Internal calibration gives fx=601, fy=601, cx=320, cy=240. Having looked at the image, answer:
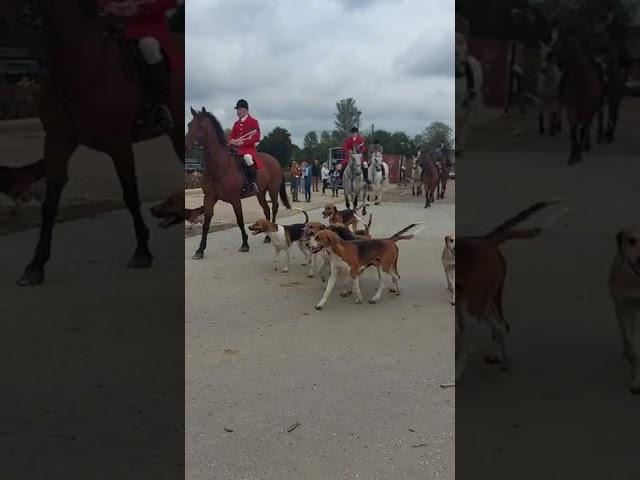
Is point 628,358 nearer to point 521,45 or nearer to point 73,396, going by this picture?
point 521,45

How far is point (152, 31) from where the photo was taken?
1.13m

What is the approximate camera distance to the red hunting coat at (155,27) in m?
1.13

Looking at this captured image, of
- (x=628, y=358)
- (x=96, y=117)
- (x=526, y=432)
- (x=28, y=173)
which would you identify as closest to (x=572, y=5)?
(x=628, y=358)

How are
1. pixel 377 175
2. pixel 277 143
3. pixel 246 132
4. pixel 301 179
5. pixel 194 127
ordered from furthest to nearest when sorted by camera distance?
pixel 301 179 < pixel 377 175 < pixel 277 143 < pixel 246 132 < pixel 194 127

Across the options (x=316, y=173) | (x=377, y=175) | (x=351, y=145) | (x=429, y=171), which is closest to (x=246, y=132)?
(x=429, y=171)

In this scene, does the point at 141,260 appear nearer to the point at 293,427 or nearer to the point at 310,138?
the point at 293,427

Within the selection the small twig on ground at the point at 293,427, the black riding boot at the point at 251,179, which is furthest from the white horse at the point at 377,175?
the small twig on ground at the point at 293,427

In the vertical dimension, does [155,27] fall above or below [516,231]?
above

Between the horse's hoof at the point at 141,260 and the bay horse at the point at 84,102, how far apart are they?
0.48 feet

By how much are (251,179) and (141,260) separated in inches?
178

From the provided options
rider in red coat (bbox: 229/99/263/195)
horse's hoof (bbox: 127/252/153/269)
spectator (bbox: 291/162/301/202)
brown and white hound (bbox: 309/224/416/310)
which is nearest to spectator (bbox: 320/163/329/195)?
spectator (bbox: 291/162/301/202)

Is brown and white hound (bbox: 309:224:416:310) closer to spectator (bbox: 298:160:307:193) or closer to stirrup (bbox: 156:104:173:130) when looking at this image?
stirrup (bbox: 156:104:173:130)

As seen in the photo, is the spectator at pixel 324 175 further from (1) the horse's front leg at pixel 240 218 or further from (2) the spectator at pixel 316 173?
(1) the horse's front leg at pixel 240 218

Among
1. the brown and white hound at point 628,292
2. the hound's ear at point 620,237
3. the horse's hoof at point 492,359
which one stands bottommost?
the horse's hoof at point 492,359
